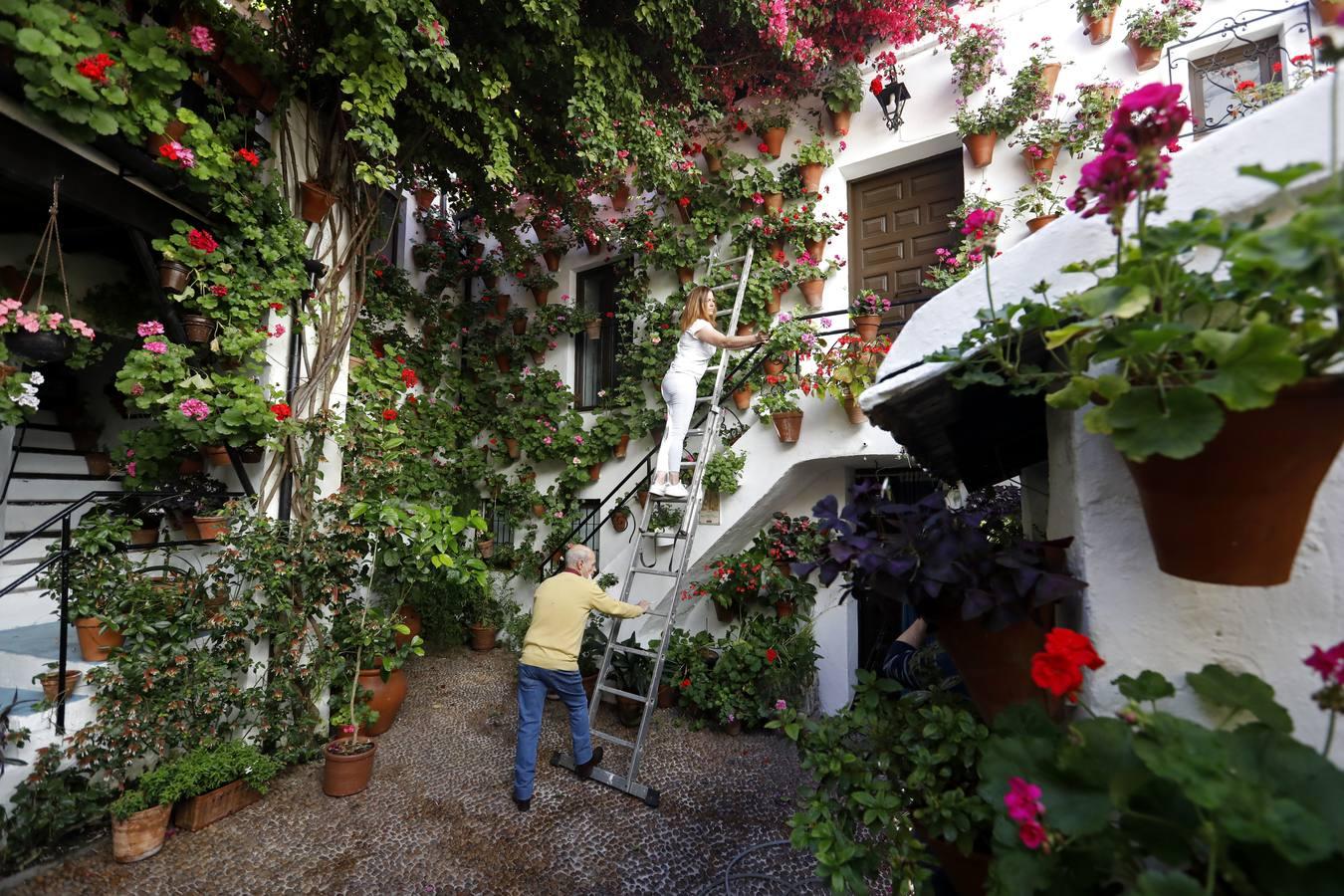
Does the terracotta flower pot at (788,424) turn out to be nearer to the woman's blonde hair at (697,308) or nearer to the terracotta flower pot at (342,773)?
the woman's blonde hair at (697,308)

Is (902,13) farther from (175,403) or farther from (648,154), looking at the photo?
(175,403)

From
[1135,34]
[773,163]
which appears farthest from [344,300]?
[1135,34]

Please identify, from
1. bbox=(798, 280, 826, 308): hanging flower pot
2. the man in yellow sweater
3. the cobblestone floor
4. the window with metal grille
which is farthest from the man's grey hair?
bbox=(798, 280, 826, 308): hanging flower pot

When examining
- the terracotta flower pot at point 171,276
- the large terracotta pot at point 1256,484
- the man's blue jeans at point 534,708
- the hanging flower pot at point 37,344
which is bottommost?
the man's blue jeans at point 534,708

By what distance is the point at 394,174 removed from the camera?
13.8ft

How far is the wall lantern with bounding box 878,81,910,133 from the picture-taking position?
5084mm

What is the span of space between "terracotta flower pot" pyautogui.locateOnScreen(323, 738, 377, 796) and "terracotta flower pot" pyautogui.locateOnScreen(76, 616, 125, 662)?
1.44 metres

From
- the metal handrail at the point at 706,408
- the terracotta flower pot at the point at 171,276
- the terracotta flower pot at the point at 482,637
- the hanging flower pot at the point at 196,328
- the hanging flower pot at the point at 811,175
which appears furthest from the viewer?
the terracotta flower pot at the point at 482,637

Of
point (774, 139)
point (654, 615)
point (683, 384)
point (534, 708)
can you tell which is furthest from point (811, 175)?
point (534, 708)

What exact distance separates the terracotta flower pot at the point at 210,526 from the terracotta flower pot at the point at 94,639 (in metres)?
0.71

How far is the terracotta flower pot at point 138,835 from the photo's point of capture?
3.03m

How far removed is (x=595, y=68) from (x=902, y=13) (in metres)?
2.86

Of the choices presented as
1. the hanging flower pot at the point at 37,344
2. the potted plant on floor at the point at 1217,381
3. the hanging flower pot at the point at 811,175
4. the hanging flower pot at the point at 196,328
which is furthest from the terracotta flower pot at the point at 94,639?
the hanging flower pot at the point at 811,175

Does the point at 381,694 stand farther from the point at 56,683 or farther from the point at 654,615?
the point at 654,615
